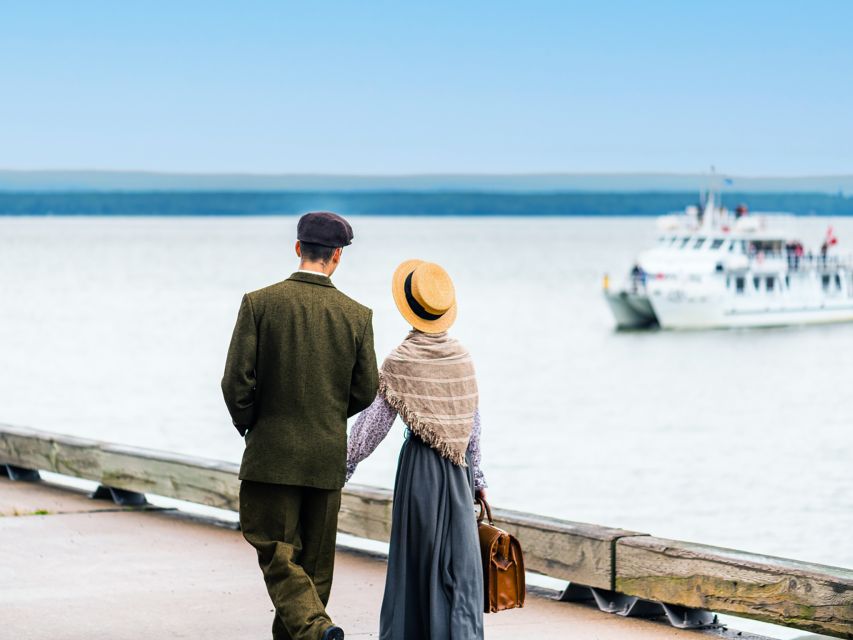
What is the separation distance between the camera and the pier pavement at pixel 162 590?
6.22 metres

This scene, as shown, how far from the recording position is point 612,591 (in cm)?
657

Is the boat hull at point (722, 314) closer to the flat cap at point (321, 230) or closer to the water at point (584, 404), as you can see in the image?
the water at point (584, 404)

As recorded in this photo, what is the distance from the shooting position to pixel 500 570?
17.2ft

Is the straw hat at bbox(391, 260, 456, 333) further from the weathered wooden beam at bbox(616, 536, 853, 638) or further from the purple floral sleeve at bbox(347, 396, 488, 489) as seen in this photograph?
the weathered wooden beam at bbox(616, 536, 853, 638)

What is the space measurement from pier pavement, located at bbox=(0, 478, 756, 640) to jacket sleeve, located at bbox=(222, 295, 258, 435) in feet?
4.63

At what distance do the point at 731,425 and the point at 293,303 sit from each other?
109 ft

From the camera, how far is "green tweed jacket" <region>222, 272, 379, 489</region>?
5.13 metres

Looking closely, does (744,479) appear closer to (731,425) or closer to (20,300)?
(731,425)

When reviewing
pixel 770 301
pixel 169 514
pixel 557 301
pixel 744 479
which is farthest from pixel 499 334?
pixel 169 514

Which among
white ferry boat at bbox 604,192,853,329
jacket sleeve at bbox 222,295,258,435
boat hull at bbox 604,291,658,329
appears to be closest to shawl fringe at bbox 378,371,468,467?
jacket sleeve at bbox 222,295,258,435

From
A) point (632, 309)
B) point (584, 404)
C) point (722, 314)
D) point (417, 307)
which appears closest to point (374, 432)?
point (417, 307)

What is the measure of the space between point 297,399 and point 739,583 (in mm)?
2081

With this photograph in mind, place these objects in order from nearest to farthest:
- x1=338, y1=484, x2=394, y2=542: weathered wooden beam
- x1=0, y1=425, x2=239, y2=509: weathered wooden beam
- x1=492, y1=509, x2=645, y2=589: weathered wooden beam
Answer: x1=492, y1=509, x2=645, y2=589: weathered wooden beam
x1=338, y1=484, x2=394, y2=542: weathered wooden beam
x1=0, y1=425, x2=239, y2=509: weathered wooden beam

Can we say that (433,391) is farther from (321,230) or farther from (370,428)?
(321,230)
